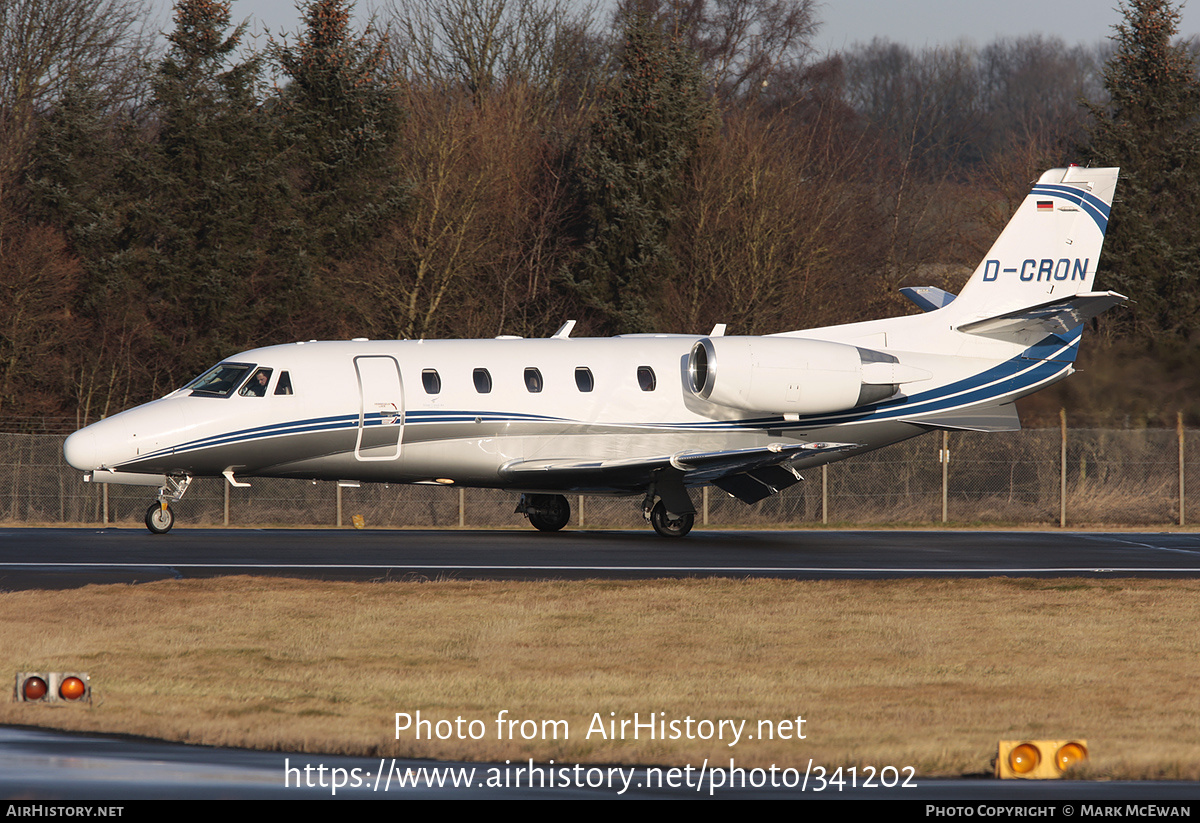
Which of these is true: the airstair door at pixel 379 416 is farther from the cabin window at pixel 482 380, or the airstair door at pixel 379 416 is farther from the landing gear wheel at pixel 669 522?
the landing gear wheel at pixel 669 522

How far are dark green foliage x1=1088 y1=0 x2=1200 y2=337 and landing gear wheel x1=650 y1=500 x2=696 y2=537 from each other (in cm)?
2010

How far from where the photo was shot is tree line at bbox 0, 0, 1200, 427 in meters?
37.9

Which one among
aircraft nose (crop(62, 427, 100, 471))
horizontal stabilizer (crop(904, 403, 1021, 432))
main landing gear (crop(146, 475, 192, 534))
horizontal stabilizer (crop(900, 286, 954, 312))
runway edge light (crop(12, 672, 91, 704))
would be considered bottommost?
main landing gear (crop(146, 475, 192, 534))

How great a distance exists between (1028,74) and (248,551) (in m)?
103

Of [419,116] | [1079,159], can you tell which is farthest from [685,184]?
[1079,159]

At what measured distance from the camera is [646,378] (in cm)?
2292

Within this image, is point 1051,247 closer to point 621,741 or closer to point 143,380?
point 621,741

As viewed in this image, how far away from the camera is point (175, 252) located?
129ft

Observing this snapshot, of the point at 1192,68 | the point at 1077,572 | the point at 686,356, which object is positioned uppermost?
the point at 1192,68

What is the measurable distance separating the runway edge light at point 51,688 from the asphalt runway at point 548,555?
633 centimetres

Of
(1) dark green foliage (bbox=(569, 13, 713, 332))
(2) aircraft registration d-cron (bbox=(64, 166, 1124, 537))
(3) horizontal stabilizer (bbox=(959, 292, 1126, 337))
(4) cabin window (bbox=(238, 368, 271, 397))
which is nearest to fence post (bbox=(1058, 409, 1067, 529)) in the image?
(2) aircraft registration d-cron (bbox=(64, 166, 1124, 537))

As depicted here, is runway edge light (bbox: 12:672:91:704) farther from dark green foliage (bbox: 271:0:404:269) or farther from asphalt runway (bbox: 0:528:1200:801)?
dark green foliage (bbox: 271:0:404:269)

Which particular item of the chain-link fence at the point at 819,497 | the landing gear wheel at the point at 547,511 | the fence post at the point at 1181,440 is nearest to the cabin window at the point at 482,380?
the landing gear wheel at the point at 547,511

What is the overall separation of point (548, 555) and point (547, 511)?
18.2ft
